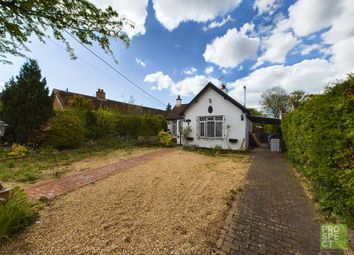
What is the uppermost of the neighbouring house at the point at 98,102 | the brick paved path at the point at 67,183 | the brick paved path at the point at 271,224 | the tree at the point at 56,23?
the neighbouring house at the point at 98,102

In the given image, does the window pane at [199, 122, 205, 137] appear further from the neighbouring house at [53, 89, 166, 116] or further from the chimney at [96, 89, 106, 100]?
the chimney at [96, 89, 106, 100]

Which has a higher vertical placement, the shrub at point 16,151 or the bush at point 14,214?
the shrub at point 16,151

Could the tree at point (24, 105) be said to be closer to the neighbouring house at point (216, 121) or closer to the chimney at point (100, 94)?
the neighbouring house at point (216, 121)

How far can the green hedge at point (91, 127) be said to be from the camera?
11203 millimetres

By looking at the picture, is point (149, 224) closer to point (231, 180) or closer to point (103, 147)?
point (231, 180)

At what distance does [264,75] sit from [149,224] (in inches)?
700

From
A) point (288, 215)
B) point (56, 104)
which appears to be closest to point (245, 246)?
point (288, 215)

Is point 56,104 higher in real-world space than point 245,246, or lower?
higher

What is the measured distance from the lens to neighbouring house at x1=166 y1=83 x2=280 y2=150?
1411 cm

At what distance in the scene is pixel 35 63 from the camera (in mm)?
11922

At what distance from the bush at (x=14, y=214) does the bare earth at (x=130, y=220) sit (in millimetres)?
171

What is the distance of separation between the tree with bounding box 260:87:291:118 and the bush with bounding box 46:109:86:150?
3147cm

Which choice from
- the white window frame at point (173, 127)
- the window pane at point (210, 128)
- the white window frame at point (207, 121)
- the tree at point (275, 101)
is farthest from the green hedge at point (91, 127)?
the tree at point (275, 101)

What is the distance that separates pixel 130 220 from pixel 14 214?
187 centimetres
